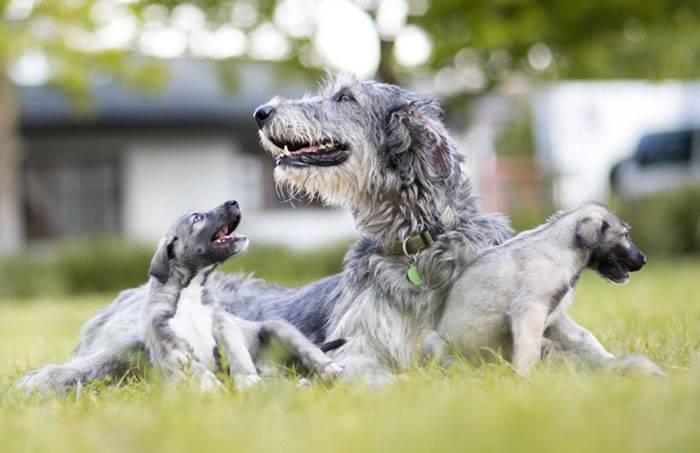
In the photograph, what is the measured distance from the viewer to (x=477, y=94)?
74.7 feet

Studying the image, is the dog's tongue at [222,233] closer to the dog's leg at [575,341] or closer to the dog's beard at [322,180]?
the dog's beard at [322,180]

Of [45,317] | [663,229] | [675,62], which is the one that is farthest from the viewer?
[675,62]

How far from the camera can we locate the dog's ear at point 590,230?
17.2 feet

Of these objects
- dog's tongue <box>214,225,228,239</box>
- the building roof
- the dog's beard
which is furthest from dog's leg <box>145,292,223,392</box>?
the building roof

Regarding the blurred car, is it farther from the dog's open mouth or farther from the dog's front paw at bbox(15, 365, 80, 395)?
the dog's front paw at bbox(15, 365, 80, 395)

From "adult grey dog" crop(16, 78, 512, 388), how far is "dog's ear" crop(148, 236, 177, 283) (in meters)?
0.41

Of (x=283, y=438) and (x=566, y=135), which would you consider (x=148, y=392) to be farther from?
(x=566, y=135)

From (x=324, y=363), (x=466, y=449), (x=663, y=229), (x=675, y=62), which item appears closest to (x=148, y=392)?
(x=324, y=363)

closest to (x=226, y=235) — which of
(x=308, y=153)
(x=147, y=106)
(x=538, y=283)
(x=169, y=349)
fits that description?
(x=308, y=153)

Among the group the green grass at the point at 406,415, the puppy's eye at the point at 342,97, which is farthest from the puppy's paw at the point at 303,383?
the puppy's eye at the point at 342,97

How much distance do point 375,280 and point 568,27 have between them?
15.7 meters

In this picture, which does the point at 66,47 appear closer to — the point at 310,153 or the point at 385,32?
the point at 385,32

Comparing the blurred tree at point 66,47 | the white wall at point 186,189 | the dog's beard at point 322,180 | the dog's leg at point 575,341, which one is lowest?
the white wall at point 186,189

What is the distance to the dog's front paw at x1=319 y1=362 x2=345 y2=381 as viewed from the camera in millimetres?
5211
